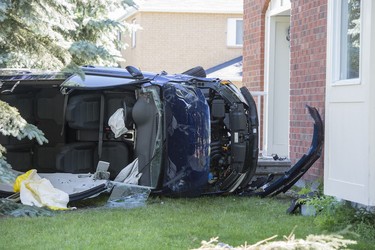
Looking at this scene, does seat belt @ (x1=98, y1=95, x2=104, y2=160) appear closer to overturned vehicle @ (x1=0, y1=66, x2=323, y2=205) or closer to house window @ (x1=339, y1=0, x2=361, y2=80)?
overturned vehicle @ (x1=0, y1=66, x2=323, y2=205)

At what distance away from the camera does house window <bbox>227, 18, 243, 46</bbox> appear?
101 ft

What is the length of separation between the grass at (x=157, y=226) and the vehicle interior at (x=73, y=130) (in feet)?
4.53

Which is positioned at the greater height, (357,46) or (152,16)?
(152,16)

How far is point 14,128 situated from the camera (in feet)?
23.3

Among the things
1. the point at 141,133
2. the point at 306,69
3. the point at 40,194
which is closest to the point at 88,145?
the point at 141,133

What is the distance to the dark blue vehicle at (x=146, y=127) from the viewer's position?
32.7ft

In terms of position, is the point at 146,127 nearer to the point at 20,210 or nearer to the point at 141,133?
the point at 141,133

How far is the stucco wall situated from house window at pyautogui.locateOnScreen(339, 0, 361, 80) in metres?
22.5

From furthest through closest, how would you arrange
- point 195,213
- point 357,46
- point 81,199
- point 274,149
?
point 274,149 < point 81,199 < point 195,213 < point 357,46

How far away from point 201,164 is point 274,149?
12.8 feet

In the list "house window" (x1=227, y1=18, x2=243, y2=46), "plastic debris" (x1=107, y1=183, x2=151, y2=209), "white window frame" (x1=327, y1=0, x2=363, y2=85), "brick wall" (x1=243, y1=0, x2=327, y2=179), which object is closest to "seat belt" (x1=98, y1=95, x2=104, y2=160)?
"plastic debris" (x1=107, y1=183, x2=151, y2=209)

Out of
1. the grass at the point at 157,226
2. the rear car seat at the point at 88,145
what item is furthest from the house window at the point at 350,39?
the rear car seat at the point at 88,145

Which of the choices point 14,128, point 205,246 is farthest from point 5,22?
point 205,246

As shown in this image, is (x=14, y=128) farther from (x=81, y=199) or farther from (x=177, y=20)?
(x=177, y=20)
